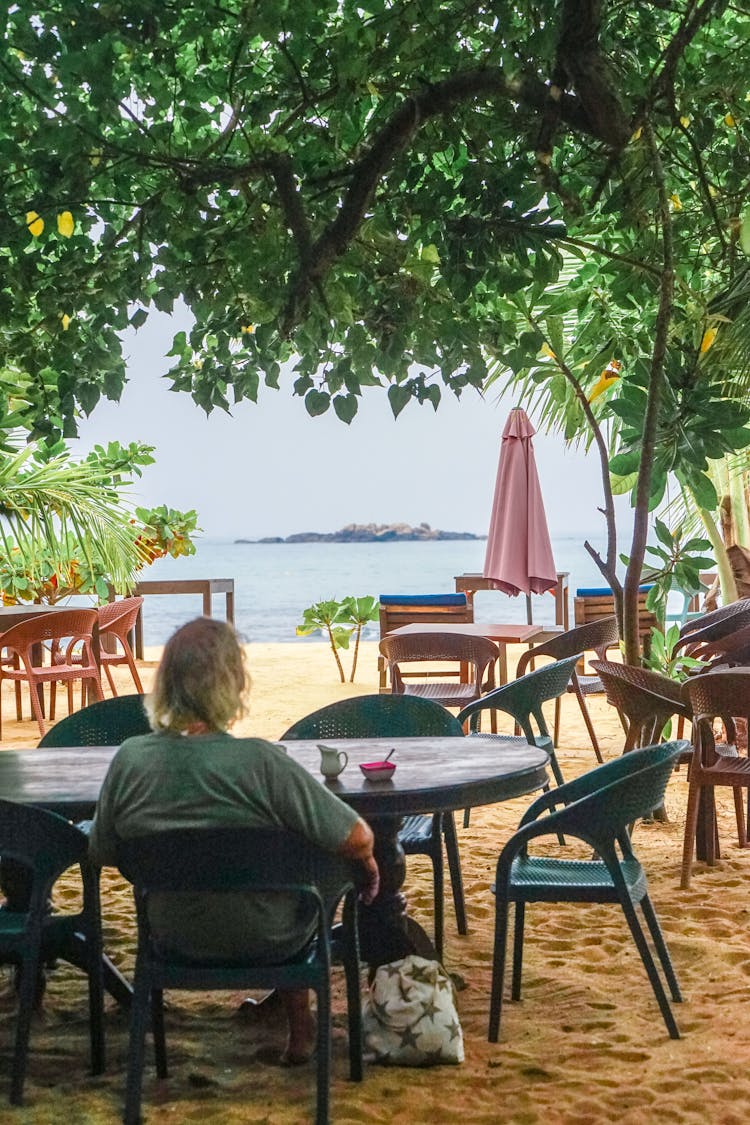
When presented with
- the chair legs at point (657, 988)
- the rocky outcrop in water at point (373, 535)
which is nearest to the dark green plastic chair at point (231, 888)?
the chair legs at point (657, 988)

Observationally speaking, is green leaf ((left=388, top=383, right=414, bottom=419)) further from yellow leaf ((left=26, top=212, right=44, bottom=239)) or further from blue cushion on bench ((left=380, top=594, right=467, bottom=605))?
blue cushion on bench ((left=380, top=594, right=467, bottom=605))

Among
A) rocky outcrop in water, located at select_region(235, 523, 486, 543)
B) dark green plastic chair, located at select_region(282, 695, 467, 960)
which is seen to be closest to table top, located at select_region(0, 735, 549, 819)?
dark green plastic chair, located at select_region(282, 695, 467, 960)

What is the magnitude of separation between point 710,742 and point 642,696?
12.2 inches

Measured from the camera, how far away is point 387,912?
3.09 meters

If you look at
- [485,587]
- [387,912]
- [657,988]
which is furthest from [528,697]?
[485,587]

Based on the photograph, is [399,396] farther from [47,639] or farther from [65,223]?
[47,639]

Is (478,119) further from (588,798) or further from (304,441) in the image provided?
(304,441)

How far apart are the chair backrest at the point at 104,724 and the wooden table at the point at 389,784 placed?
0.87 ft

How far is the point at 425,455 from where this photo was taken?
78625 millimetres

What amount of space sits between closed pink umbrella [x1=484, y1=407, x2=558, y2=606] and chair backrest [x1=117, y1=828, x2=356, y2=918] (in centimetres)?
670

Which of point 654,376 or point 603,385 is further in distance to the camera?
point 603,385

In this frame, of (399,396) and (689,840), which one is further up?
(399,396)

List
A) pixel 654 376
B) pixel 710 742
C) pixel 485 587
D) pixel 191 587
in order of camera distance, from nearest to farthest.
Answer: pixel 654 376 < pixel 710 742 < pixel 485 587 < pixel 191 587

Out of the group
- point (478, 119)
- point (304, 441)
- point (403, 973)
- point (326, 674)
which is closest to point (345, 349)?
point (478, 119)
